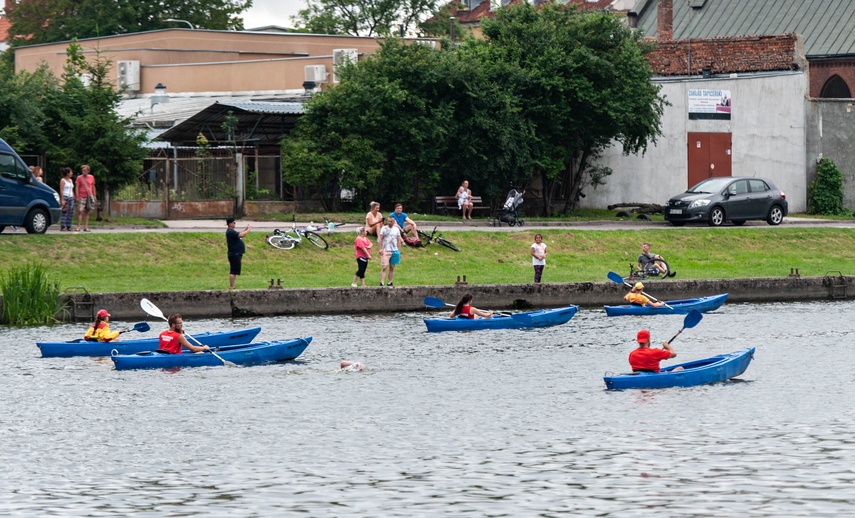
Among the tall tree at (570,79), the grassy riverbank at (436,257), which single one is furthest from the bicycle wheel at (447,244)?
the tall tree at (570,79)

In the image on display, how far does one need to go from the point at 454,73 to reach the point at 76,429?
101 feet

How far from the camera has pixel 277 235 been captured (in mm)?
39438

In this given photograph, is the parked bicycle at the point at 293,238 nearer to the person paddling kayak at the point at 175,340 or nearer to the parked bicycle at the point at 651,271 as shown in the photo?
the parked bicycle at the point at 651,271

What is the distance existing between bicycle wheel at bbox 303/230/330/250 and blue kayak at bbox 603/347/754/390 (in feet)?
57.4

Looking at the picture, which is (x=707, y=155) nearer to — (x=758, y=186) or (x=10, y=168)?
(x=758, y=186)

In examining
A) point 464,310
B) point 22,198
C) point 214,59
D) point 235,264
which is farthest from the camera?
point 214,59

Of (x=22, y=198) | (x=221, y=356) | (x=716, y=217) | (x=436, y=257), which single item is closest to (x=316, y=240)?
(x=436, y=257)

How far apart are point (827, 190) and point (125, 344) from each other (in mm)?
37412

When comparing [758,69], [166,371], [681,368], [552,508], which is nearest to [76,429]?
[166,371]

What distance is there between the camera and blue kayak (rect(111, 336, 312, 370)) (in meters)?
25.1

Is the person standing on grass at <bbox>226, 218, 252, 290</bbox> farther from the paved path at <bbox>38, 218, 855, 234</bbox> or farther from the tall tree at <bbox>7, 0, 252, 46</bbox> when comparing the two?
the tall tree at <bbox>7, 0, 252, 46</bbox>

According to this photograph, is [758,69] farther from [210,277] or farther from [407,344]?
[407,344]

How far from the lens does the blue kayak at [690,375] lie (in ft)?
73.1

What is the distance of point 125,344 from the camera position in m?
26.6
